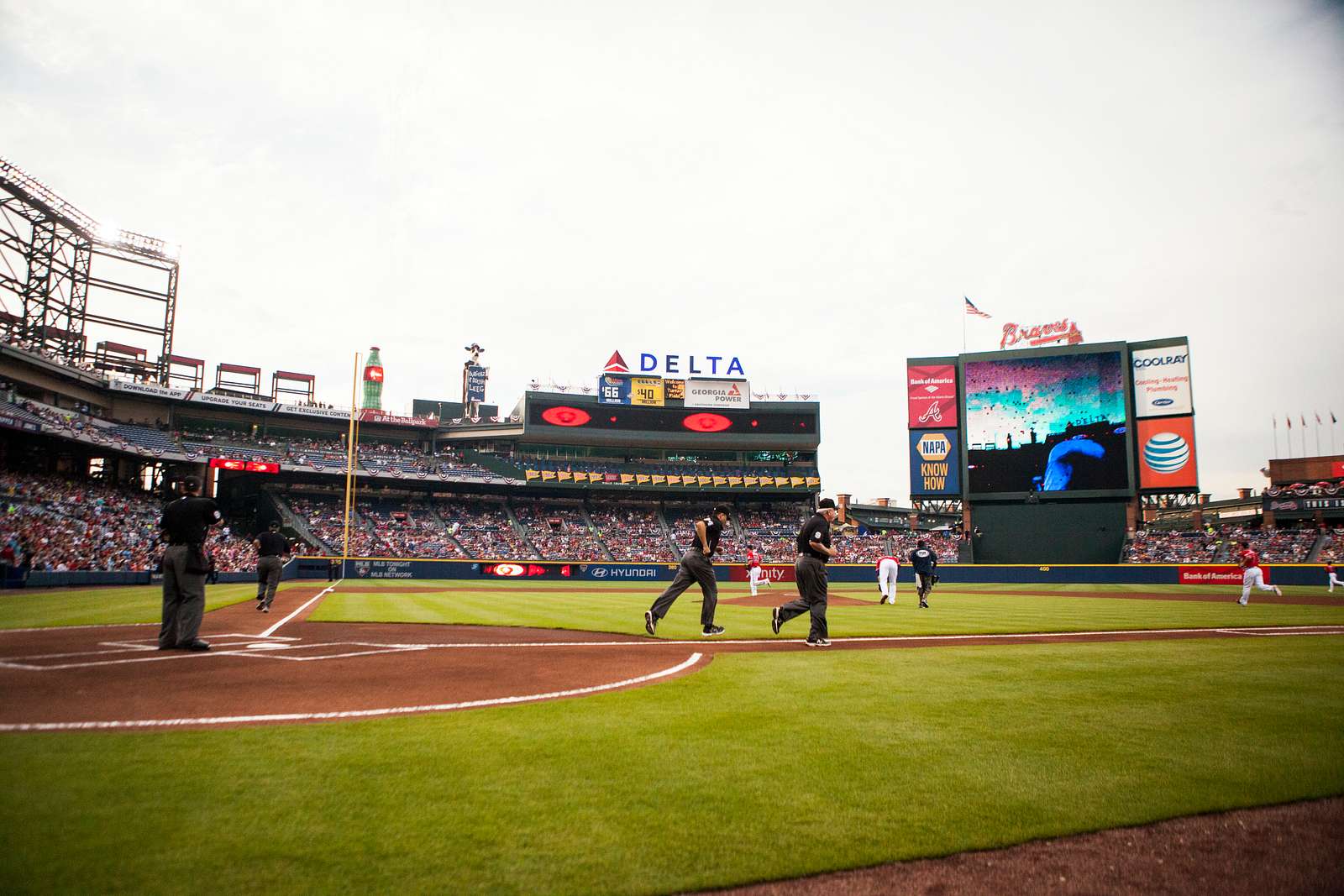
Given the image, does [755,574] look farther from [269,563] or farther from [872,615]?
[269,563]

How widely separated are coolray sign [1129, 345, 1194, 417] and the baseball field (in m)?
49.3

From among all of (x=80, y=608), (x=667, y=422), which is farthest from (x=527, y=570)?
(x=80, y=608)

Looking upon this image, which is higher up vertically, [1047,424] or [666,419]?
[666,419]

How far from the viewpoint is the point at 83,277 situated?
4494 cm

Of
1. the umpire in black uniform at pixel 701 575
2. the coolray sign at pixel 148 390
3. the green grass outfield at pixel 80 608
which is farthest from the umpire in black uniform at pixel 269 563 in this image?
the coolray sign at pixel 148 390

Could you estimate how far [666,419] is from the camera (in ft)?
209

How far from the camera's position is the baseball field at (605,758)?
2.90 metres

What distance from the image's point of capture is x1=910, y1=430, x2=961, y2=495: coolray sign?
54938 mm

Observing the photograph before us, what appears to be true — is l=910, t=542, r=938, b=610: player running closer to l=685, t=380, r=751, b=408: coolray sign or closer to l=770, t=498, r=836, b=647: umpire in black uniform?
l=770, t=498, r=836, b=647: umpire in black uniform

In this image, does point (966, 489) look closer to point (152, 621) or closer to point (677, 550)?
point (677, 550)

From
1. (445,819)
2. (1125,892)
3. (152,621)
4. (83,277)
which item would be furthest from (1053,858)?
(83,277)

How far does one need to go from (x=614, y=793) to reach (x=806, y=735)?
170cm

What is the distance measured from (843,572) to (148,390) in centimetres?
4893

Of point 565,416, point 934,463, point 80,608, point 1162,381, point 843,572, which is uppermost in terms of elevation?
point 1162,381
